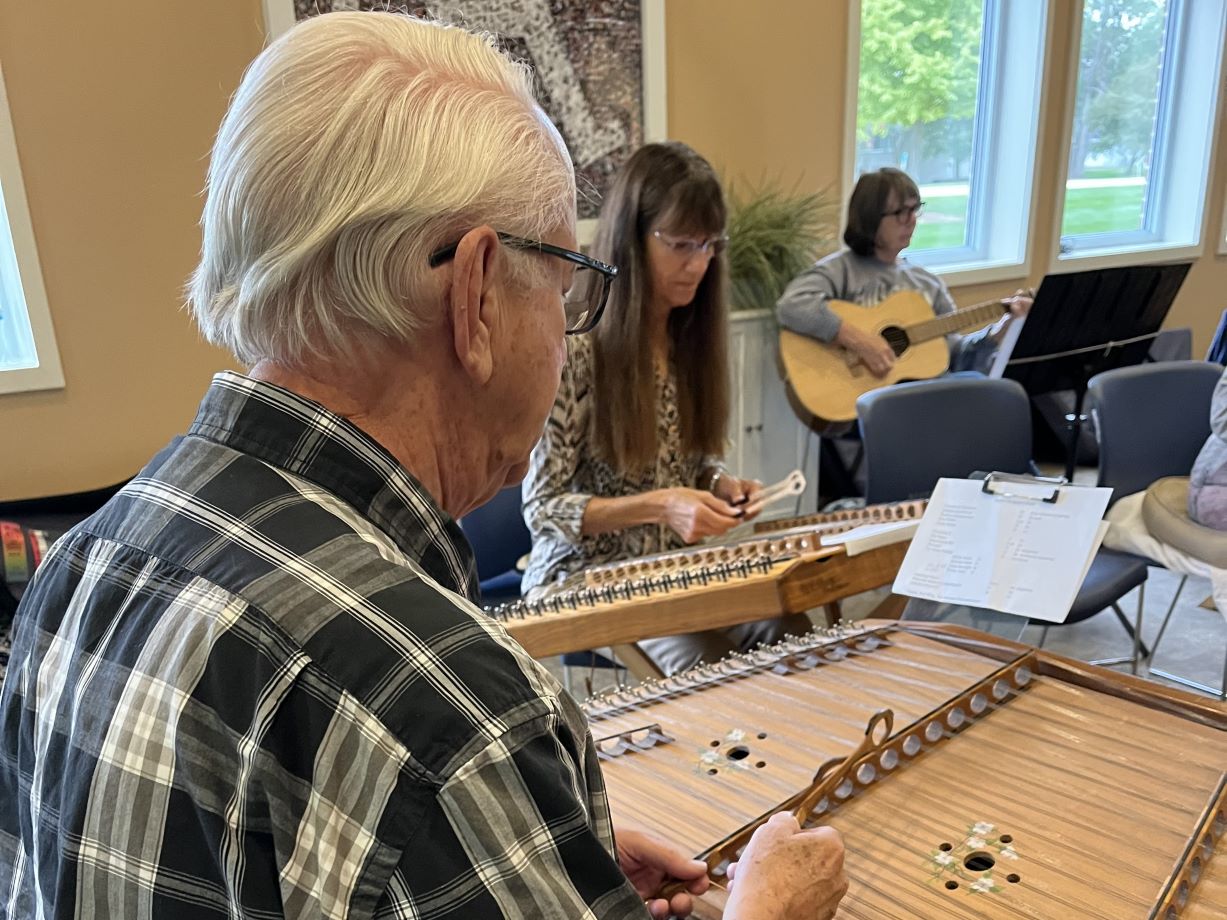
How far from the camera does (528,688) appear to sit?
60 cm

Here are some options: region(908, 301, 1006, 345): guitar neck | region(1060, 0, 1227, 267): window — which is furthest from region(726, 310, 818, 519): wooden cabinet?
region(1060, 0, 1227, 267): window

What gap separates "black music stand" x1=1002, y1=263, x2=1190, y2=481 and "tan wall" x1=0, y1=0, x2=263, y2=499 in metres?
2.68

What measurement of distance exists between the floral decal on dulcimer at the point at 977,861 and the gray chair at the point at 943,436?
5.72ft

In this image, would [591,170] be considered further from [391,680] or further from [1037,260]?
[391,680]

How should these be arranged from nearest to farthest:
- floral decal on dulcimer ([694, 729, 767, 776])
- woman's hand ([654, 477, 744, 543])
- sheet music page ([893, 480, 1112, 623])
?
1. floral decal on dulcimer ([694, 729, 767, 776])
2. sheet music page ([893, 480, 1112, 623])
3. woman's hand ([654, 477, 744, 543])

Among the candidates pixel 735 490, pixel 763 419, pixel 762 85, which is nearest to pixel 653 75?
pixel 762 85

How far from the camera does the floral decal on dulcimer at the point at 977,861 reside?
2.90 ft

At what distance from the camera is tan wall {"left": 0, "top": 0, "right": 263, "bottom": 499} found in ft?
8.84

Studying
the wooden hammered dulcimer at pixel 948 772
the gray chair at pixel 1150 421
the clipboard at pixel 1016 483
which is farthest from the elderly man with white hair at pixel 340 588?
the gray chair at pixel 1150 421

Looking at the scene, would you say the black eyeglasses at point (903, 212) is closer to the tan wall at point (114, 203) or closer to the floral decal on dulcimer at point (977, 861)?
the tan wall at point (114, 203)

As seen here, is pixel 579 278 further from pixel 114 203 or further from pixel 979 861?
pixel 114 203

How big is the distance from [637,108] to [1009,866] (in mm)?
3323

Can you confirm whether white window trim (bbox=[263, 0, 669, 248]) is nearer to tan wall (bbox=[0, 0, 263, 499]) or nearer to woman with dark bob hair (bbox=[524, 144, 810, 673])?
tan wall (bbox=[0, 0, 263, 499])

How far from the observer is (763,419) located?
4133mm
